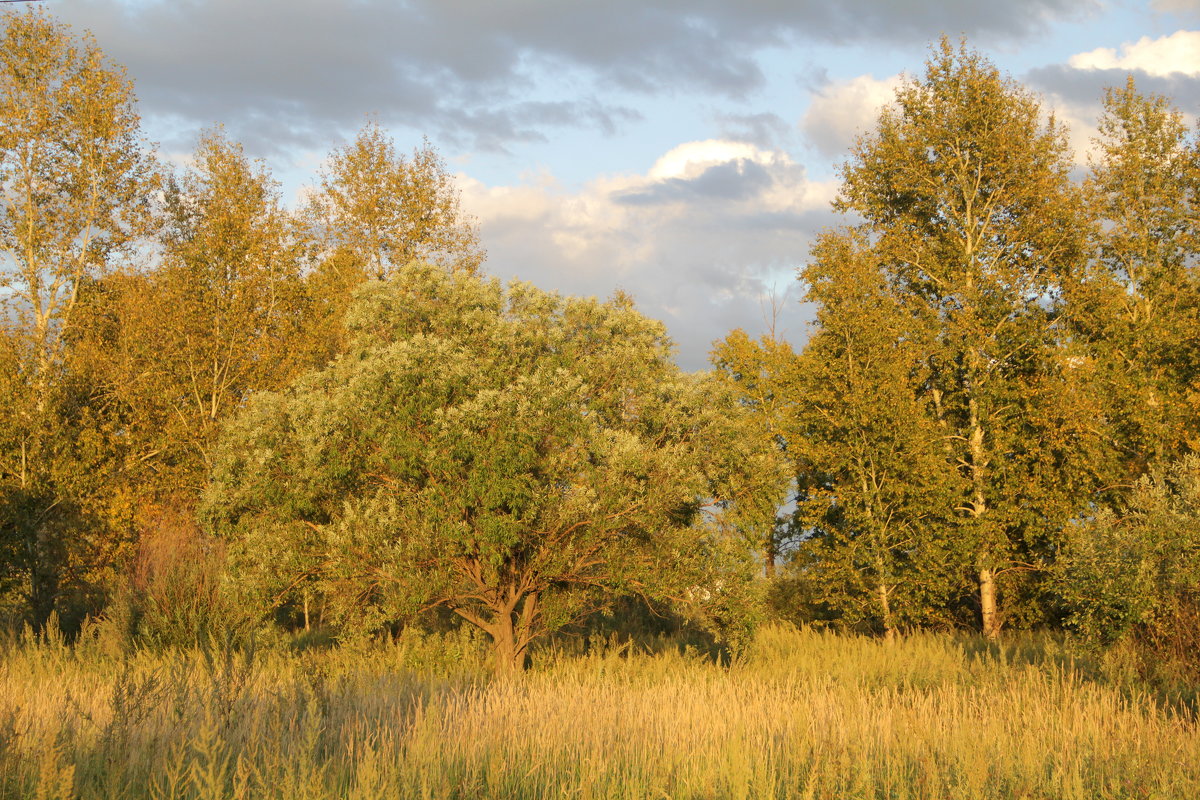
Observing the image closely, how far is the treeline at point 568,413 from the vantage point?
14586 mm

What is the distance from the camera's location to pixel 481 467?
1347 cm

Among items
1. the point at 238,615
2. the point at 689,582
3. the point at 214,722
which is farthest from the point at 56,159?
the point at 214,722

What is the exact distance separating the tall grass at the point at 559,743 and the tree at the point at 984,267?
13228mm

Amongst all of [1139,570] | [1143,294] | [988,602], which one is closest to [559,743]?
[1139,570]

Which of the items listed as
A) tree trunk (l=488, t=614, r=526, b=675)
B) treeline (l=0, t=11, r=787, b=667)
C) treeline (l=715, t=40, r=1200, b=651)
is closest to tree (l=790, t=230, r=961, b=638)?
treeline (l=715, t=40, r=1200, b=651)

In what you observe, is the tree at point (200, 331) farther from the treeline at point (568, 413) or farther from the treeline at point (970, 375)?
the treeline at point (970, 375)

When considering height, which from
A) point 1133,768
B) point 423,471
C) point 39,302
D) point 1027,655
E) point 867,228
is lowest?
point 1027,655

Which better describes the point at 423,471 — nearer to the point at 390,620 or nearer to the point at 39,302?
the point at 390,620

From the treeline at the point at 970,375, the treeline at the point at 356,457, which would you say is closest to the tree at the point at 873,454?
the treeline at the point at 970,375

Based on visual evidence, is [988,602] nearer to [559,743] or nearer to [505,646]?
[505,646]

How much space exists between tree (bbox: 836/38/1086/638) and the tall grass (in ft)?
43.4

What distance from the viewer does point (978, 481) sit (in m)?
25.3

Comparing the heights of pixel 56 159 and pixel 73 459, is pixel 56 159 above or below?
above

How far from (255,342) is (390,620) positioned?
15.8m
